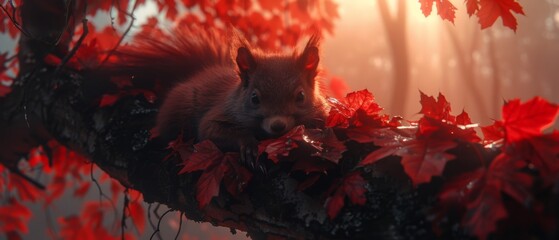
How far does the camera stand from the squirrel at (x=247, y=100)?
2070 mm

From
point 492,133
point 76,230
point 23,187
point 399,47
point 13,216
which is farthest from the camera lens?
point 399,47

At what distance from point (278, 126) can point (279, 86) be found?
29cm

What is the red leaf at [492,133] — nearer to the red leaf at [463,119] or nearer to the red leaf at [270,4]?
the red leaf at [463,119]

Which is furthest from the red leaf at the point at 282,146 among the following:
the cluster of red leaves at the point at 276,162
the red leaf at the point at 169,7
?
the red leaf at the point at 169,7

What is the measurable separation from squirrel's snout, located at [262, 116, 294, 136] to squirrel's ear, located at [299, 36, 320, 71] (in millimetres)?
363

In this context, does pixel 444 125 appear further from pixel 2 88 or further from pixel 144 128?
pixel 2 88

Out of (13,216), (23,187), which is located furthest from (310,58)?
(13,216)

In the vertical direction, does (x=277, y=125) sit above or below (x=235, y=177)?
above

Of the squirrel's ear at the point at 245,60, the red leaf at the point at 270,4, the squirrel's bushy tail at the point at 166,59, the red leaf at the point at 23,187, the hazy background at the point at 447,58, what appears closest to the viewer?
the squirrel's ear at the point at 245,60

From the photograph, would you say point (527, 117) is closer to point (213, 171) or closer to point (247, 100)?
point (213, 171)

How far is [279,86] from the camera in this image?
2131 millimetres

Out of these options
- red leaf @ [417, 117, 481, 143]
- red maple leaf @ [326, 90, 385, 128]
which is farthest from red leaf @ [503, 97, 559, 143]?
red maple leaf @ [326, 90, 385, 128]

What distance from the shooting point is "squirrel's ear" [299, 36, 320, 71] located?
226 centimetres

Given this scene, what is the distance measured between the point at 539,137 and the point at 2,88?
284 cm
